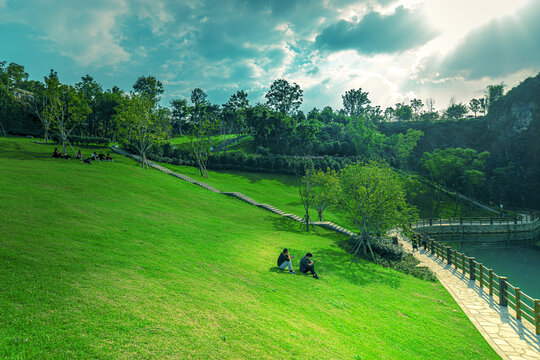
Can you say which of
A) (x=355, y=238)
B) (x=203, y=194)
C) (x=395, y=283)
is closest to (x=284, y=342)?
(x=395, y=283)

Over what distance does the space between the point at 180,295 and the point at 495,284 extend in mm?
23296

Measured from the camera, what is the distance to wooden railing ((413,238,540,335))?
15.5m

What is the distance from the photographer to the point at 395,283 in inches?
791

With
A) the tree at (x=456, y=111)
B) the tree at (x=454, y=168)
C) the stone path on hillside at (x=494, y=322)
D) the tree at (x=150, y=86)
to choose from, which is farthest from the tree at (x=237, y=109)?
the tree at (x=456, y=111)

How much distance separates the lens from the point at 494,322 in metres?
15.4

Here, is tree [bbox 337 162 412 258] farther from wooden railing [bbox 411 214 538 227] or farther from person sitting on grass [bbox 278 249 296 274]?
wooden railing [bbox 411 214 538 227]

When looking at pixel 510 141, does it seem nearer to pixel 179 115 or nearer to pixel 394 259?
pixel 394 259

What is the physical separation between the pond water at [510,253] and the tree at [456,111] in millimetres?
127681

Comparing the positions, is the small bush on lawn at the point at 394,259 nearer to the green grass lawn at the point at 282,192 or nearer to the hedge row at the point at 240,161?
the green grass lawn at the point at 282,192

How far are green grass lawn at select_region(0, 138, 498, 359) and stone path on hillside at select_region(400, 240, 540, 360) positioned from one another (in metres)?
0.86

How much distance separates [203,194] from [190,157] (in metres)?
31.6

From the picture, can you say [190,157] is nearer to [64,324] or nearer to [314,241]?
[314,241]

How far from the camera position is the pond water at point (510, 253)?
30734mm

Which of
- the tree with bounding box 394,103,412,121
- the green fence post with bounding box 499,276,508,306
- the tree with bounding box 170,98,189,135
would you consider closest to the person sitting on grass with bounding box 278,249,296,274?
the green fence post with bounding box 499,276,508,306
